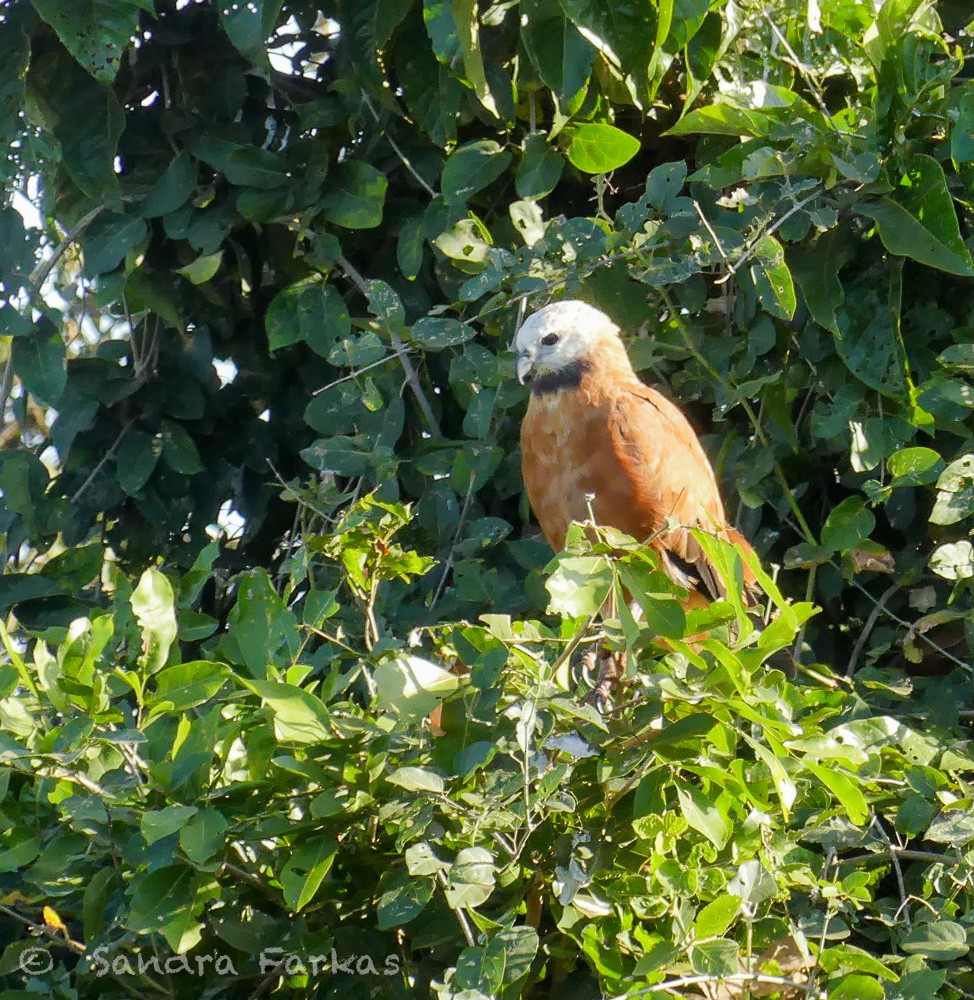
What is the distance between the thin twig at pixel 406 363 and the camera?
3.07 meters

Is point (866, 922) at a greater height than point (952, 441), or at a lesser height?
lesser

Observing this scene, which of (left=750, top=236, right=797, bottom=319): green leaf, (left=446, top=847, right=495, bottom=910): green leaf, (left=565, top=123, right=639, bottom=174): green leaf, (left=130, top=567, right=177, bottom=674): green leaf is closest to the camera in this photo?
(left=446, top=847, right=495, bottom=910): green leaf

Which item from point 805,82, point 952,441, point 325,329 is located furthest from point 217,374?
point 952,441

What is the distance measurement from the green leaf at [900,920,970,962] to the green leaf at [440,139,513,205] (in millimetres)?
1977

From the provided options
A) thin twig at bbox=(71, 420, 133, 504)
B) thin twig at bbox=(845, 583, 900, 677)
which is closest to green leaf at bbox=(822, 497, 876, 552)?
thin twig at bbox=(845, 583, 900, 677)

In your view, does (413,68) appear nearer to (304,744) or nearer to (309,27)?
(309,27)

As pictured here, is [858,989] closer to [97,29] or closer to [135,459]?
[135,459]

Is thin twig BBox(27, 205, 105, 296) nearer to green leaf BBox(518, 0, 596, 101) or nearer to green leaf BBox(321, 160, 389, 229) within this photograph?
green leaf BBox(321, 160, 389, 229)

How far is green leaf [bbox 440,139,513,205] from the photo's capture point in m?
3.17

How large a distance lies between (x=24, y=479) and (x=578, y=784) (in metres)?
2.07

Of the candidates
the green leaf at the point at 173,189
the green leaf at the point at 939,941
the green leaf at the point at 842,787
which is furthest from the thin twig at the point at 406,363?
the green leaf at the point at 939,941

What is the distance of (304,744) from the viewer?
1.87 metres

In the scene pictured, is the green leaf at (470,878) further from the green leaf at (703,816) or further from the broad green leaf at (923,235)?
the broad green leaf at (923,235)

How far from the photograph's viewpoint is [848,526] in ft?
9.45
